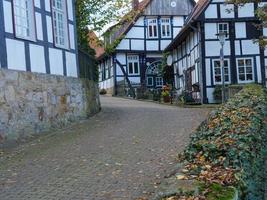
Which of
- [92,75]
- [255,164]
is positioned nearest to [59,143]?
[255,164]

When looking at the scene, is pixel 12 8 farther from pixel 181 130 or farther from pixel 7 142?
pixel 181 130

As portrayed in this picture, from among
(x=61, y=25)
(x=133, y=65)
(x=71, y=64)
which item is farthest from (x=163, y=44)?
(x=61, y=25)

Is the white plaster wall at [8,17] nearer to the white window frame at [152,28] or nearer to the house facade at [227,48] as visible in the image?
the house facade at [227,48]

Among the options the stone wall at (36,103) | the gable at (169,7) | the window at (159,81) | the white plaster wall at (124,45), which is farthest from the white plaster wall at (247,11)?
the window at (159,81)

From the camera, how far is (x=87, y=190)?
7750 millimetres

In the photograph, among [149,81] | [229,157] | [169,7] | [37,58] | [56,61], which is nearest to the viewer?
[229,157]

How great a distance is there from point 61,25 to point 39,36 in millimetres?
2415

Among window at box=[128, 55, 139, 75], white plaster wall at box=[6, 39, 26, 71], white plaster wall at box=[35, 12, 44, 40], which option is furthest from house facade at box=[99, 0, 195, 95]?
white plaster wall at box=[6, 39, 26, 71]

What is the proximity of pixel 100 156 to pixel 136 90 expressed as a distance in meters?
32.1

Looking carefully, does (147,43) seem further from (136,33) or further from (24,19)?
(24,19)

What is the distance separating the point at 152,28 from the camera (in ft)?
157

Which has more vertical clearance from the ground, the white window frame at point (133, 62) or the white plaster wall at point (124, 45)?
the white plaster wall at point (124, 45)

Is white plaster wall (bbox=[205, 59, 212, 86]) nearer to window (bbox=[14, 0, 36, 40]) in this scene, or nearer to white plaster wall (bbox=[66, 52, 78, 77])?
white plaster wall (bbox=[66, 52, 78, 77])

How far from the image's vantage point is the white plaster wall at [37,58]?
50.3 feet
